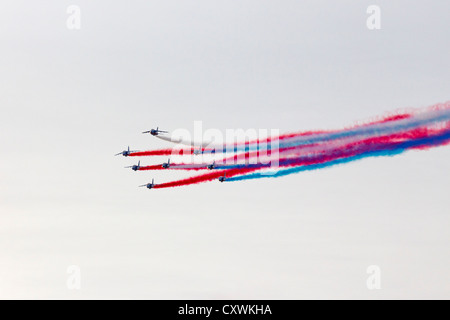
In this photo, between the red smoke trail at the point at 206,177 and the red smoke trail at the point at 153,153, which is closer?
the red smoke trail at the point at 206,177

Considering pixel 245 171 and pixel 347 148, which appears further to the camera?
pixel 245 171

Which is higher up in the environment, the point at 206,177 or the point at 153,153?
the point at 153,153

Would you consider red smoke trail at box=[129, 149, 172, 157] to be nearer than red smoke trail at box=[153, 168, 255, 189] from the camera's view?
No

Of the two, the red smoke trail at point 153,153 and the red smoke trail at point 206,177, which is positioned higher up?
the red smoke trail at point 153,153

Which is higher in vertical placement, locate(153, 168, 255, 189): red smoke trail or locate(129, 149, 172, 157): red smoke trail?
locate(129, 149, 172, 157): red smoke trail

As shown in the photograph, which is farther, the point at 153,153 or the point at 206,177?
the point at 153,153
